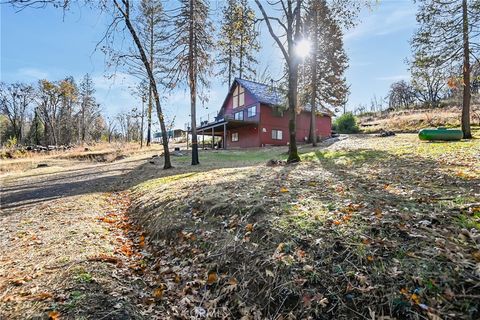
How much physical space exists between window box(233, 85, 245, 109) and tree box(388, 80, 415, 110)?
1539 inches

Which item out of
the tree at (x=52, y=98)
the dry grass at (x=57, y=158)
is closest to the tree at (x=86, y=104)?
the tree at (x=52, y=98)

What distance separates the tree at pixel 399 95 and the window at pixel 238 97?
3909 centimetres

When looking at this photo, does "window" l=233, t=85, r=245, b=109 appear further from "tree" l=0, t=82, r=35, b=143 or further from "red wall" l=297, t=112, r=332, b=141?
"tree" l=0, t=82, r=35, b=143

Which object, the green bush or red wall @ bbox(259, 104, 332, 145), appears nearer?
red wall @ bbox(259, 104, 332, 145)

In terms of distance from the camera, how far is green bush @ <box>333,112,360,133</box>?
3227 cm

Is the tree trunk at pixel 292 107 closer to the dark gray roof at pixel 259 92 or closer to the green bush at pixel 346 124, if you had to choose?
the dark gray roof at pixel 259 92

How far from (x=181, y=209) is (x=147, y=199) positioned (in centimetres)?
209

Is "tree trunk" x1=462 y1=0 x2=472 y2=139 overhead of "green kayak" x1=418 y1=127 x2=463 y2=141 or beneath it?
overhead

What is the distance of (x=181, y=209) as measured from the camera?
17.6 feet

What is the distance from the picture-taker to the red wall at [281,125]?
1038 inches

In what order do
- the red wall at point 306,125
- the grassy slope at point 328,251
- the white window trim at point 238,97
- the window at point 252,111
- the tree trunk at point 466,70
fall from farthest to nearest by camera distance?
1. the white window trim at point 238,97
2. the red wall at point 306,125
3. the window at point 252,111
4. the tree trunk at point 466,70
5. the grassy slope at point 328,251

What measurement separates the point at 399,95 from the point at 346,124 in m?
31.3

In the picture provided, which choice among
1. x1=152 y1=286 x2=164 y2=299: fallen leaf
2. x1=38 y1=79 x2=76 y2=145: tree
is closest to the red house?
x1=152 y1=286 x2=164 y2=299: fallen leaf

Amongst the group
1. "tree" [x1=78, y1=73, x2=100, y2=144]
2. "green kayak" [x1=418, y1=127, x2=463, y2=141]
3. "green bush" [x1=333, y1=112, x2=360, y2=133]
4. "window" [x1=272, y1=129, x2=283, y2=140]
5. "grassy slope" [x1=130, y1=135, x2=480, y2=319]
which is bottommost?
"grassy slope" [x1=130, y1=135, x2=480, y2=319]
